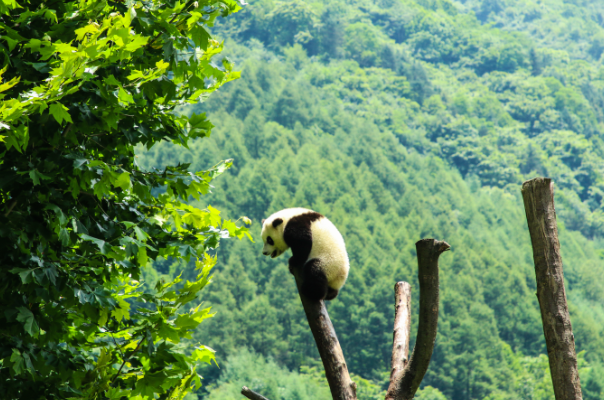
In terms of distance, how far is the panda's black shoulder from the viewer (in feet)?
17.7

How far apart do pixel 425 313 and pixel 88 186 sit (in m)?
2.62

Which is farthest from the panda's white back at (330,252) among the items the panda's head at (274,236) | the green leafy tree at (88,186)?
the green leafy tree at (88,186)

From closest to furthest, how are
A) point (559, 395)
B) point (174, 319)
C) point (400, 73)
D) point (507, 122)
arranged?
point (559, 395)
point (174, 319)
point (507, 122)
point (400, 73)

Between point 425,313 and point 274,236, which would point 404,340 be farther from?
point 274,236

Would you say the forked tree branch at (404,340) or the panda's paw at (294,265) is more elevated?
the forked tree branch at (404,340)

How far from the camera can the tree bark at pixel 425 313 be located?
3.98 metres

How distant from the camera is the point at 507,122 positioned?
2778 inches

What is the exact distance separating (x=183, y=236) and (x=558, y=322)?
2.99m

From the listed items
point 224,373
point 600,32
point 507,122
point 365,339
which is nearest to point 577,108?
point 507,122

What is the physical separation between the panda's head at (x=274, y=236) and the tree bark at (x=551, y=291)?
2521mm

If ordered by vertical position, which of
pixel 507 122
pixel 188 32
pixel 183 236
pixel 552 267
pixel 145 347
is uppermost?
pixel 188 32

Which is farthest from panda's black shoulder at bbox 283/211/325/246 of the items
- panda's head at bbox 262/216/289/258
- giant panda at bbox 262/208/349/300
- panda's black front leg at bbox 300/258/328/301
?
panda's black front leg at bbox 300/258/328/301

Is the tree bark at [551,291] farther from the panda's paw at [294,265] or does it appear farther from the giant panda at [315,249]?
the panda's paw at [294,265]

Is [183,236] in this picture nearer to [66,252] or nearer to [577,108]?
[66,252]
